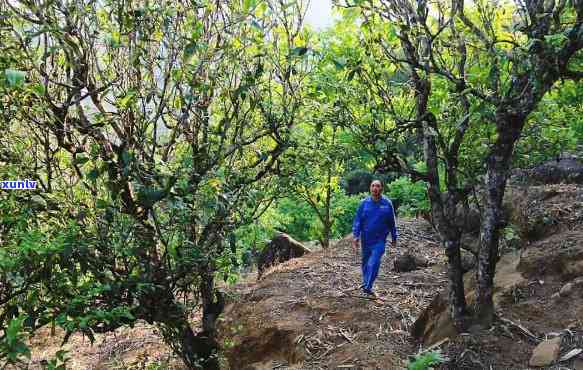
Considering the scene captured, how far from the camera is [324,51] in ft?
18.1

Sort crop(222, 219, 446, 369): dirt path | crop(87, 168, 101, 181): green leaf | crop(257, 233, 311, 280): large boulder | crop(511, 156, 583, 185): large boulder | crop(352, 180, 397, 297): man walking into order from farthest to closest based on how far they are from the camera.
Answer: crop(257, 233, 311, 280): large boulder
crop(511, 156, 583, 185): large boulder
crop(352, 180, 397, 297): man walking
crop(222, 219, 446, 369): dirt path
crop(87, 168, 101, 181): green leaf

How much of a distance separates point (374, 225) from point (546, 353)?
3.81 metres

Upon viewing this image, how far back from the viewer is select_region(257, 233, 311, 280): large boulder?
44.2 ft

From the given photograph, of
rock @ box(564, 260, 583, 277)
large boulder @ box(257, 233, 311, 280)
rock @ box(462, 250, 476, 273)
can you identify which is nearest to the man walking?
rock @ box(462, 250, 476, 273)

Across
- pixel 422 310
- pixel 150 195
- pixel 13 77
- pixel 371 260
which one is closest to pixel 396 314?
pixel 422 310

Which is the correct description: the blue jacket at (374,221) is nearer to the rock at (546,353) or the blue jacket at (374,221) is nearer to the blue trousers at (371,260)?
the blue trousers at (371,260)

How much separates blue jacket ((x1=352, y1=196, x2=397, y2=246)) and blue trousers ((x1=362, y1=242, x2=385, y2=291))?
3.2 inches

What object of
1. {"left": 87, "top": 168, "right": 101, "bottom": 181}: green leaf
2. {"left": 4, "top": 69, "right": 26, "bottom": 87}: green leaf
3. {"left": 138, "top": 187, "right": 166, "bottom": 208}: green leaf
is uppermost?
{"left": 4, "top": 69, "right": 26, "bottom": 87}: green leaf

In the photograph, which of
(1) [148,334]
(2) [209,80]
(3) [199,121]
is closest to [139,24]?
(2) [209,80]

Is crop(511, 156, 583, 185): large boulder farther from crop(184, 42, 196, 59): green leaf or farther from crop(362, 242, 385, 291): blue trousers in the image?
crop(184, 42, 196, 59): green leaf

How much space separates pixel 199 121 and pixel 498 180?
2.83 meters

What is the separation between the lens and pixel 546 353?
4359 mm

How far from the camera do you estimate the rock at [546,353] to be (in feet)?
14.1

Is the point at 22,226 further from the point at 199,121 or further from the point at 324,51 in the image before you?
the point at 324,51
